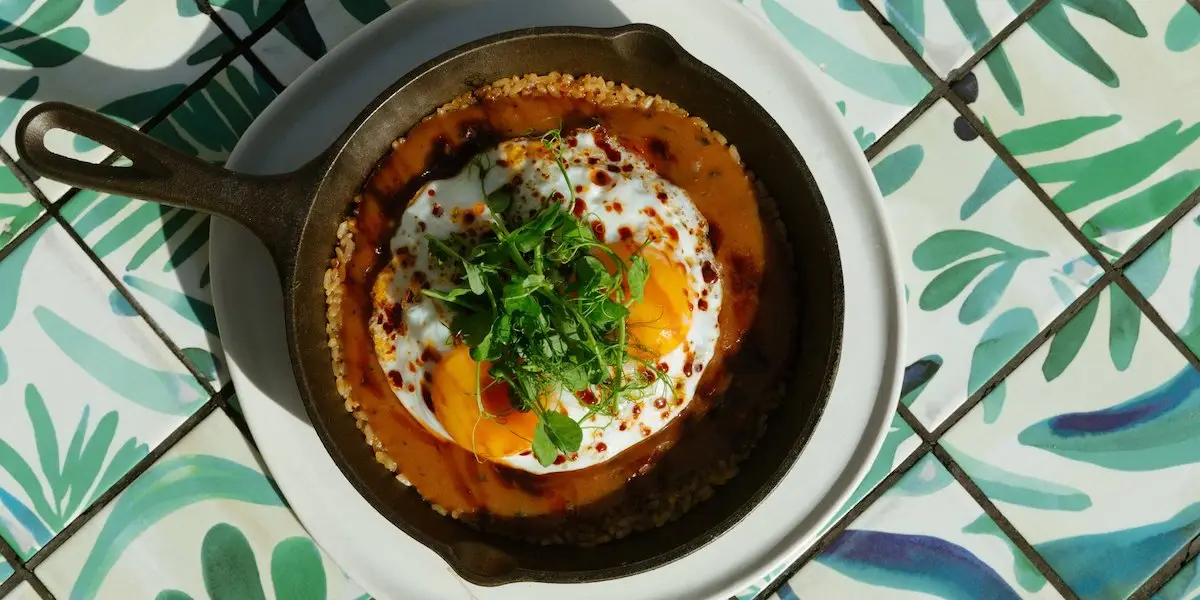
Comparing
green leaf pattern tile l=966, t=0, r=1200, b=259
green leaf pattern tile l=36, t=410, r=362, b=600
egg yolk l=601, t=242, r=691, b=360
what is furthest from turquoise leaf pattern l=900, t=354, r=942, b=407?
green leaf pattern tile l=36, t=410, r=362, b=600

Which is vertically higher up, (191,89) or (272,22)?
(272,22)

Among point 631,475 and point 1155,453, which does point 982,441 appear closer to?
point 1155,453

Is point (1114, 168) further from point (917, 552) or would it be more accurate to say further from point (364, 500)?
point (364, 500)

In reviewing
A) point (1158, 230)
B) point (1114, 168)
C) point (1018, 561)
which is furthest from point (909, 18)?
point (1018, 561)

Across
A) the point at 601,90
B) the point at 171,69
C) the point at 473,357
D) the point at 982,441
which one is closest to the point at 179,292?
the point at 171,69

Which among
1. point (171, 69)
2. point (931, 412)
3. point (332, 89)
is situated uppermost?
point (171, 69)

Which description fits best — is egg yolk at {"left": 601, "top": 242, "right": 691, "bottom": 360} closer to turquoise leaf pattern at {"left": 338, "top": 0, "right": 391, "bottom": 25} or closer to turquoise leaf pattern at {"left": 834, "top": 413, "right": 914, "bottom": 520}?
turquoise leaf pattern at {"left": 834, "top": 413, "right": 914, "bottom": 520}
